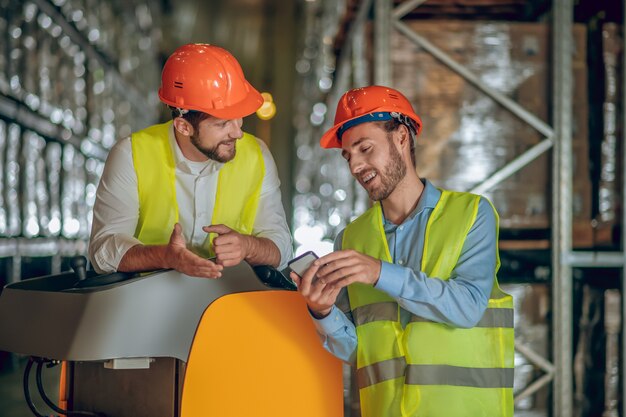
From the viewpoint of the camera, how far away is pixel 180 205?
2.46 metres

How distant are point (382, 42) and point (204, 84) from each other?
1917mm

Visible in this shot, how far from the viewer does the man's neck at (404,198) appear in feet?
7.68

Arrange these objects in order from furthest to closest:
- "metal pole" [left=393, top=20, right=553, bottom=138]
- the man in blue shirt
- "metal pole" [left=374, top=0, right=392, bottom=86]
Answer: "metal pole" [left=393, top=20, right=553, bottom=138] < "metal pole" [left=374, top=0, right=392, bottom=86] < the man in blue shirt

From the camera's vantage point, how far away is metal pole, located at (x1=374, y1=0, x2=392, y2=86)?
402cm

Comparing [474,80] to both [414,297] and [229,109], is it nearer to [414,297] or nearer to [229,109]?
[229,109]

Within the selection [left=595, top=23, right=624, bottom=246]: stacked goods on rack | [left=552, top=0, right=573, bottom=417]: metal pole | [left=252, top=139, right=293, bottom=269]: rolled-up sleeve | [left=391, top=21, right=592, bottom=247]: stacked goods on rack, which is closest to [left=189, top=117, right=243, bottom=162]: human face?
[left=252, top=139, right=293, bottom=269]: rolled-up sleeve

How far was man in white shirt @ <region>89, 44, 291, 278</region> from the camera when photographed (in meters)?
2.38

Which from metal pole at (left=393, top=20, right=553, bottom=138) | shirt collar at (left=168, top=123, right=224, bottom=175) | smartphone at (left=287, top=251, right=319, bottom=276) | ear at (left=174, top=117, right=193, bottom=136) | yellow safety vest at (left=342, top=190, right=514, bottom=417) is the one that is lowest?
yellow safety vest at (left=342, top=190, right=514, bottom=417)

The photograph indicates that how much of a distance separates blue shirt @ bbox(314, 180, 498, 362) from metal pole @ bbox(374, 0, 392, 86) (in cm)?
177

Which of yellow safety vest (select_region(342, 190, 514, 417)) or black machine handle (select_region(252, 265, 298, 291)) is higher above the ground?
black machine handle (select_region(252, 265, 298, 291))

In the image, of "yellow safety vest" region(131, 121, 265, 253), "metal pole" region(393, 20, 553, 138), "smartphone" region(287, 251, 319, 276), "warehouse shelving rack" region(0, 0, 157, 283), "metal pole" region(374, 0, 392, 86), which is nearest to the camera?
"smartphone" region(287, 251, 319, 276)

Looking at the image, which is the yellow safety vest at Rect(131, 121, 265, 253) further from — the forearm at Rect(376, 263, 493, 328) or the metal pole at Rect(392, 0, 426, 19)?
the metal pole at Rect(392, 0, 426, 19)

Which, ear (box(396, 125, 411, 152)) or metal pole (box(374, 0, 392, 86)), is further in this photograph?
metal pole (box(374, 0, 392, 86))

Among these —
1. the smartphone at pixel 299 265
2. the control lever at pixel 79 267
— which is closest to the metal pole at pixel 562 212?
the smartphone at pixel 299 265
